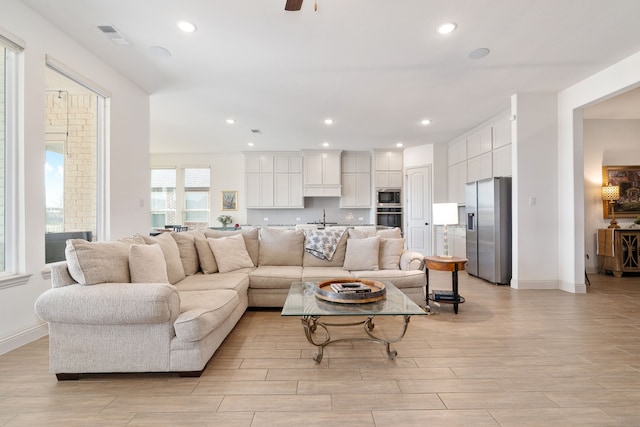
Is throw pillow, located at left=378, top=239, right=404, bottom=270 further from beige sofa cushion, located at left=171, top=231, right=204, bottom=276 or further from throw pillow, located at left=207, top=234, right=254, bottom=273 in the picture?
beige sofa cushion, located at left=171, top=231, right=204, bottom=276

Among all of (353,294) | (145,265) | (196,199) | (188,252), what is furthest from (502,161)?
(196,199)

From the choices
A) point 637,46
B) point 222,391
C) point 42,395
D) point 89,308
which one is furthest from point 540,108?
point 42,395

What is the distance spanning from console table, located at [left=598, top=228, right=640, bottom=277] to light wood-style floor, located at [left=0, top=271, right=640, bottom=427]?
9.88ft

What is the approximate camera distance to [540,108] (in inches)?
171

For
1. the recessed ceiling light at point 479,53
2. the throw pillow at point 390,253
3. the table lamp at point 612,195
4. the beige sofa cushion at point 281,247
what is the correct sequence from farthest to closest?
1. the table lamp at point 612,195
2. the beige sofa cushion at point 281,247
3. the throw pillow at point 390,253
4. the recessed ceiling light at point 479,53


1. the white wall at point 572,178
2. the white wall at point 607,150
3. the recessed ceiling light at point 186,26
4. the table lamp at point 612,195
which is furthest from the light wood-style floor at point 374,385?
the white wall at point 607,150

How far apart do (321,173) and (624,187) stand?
5.77 m

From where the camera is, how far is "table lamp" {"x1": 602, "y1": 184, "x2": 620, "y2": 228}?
5254 mm

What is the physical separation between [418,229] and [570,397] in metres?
5.63

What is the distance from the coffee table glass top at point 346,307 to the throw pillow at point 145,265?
3.44ft

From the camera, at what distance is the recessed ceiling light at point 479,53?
3089 mm

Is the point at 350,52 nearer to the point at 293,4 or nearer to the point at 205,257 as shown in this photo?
the point at 293,4

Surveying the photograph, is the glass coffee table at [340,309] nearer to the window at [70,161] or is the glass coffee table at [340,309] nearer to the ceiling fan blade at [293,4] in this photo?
the ceiling fan blade at [293,4]

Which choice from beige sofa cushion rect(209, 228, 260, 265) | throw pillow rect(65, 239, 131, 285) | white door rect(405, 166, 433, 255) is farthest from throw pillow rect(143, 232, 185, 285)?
white door rect(405, 166, 433, 255)
